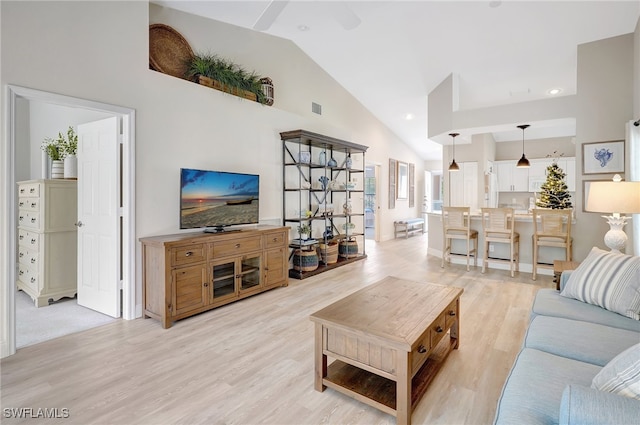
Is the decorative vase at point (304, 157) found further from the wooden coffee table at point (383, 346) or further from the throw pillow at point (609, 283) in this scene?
the throw pillow at point (609, 283)

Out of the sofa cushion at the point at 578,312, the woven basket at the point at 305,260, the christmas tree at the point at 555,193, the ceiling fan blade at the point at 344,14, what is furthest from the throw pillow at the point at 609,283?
the woven basket at the point at 305,260

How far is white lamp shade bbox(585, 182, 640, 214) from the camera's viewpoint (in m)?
2.79

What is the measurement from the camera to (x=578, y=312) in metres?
2.16

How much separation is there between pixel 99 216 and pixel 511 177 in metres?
9.06

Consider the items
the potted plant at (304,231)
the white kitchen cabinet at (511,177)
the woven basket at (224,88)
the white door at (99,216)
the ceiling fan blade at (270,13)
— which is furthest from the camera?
the white kitchen cabinet at (511,177)

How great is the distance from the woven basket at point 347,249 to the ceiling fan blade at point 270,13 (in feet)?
13.1

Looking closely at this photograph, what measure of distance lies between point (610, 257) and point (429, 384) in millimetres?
1562

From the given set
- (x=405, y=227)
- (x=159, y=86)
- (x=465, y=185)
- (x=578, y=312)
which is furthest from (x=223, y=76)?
(x=405, y=227)

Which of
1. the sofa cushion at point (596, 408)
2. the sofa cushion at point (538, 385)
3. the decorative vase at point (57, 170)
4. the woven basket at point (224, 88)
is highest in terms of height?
the woven basket at point (224, 88)

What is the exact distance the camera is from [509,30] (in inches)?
170

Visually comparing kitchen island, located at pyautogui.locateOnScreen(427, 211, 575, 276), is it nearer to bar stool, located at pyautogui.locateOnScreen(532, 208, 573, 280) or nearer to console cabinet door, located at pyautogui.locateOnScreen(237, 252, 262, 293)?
bar stool, located at pyautogui.locateOnScreen(532, 208, 573, 280)

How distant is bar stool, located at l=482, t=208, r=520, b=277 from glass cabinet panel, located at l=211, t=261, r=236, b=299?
3.85 meters

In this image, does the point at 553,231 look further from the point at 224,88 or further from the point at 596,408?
the point at 224,88

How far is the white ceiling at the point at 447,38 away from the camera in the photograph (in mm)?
3990
